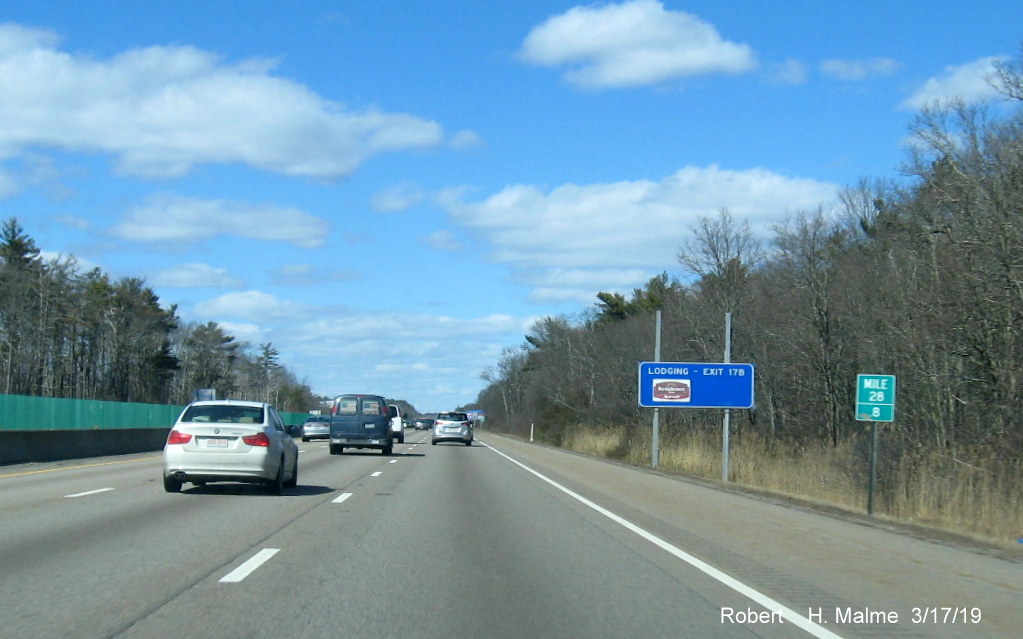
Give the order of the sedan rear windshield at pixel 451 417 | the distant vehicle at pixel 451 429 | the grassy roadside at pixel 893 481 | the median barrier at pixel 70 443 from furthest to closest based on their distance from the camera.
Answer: the sedan rear windshield at pixel 451 417 → the distant vehicle at pixel 451 429 → the median barrier at pixel 70 443 → the grassy roadside at pixel 893 481

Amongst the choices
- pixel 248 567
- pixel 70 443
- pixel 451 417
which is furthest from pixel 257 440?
pixel 451 417

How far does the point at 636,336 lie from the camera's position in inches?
3046

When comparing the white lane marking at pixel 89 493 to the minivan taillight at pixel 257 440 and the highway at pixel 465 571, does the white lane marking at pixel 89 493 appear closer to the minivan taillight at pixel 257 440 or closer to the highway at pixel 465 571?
the highway at pixel 465 571

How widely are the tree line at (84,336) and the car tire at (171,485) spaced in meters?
66.9

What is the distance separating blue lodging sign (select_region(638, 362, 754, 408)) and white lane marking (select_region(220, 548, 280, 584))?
83.5 feet

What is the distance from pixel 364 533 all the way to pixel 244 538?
1662mm

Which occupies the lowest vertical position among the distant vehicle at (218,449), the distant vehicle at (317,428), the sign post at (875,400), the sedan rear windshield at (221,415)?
the distant vehicle at (317,428)

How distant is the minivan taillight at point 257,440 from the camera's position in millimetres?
18453

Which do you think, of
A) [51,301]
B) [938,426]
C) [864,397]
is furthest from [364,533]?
[51,301]

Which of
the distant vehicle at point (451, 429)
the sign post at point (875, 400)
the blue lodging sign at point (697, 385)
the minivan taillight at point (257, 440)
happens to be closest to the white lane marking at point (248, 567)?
the minivan taillight at point (257, 440)

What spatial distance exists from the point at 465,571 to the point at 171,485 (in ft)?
32.4

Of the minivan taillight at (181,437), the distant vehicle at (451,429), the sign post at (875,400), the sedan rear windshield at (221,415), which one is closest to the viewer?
the minivan taillight at (181,437)

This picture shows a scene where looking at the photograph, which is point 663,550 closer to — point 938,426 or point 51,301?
point 938,426

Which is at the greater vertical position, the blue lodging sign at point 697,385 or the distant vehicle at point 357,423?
the blue lodging sign at point 697,385
